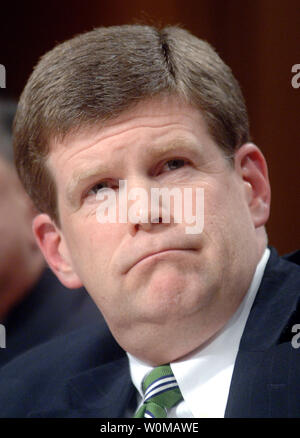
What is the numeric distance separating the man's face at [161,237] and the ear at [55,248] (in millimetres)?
147

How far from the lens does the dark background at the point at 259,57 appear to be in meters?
1.61

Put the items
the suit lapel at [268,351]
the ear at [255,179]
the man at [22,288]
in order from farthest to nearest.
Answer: the man at [22,288] → the ear at [255,179] → the suit lapel at [268,351]

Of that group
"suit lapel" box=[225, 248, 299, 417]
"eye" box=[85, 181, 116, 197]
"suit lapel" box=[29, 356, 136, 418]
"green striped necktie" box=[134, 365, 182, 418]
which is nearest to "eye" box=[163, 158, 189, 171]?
"eye" box=[85, 181, 116, 197]

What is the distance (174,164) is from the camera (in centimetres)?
135

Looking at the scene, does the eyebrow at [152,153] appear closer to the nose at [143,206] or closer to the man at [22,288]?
the nose at [143,206]

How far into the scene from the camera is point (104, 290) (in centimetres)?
136

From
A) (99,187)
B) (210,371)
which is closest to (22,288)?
(99,187)

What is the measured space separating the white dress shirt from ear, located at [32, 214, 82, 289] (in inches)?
13.0

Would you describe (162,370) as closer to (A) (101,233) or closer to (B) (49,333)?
(A) (101,233)

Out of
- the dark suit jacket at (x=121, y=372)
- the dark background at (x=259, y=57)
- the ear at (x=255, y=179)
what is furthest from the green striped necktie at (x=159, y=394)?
the dark background at (x=259, y=57)

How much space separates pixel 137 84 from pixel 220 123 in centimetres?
19

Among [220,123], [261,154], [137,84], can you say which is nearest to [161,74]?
[137,84]

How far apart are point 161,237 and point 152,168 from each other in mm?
149

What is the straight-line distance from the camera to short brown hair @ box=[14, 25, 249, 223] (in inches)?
52.4
